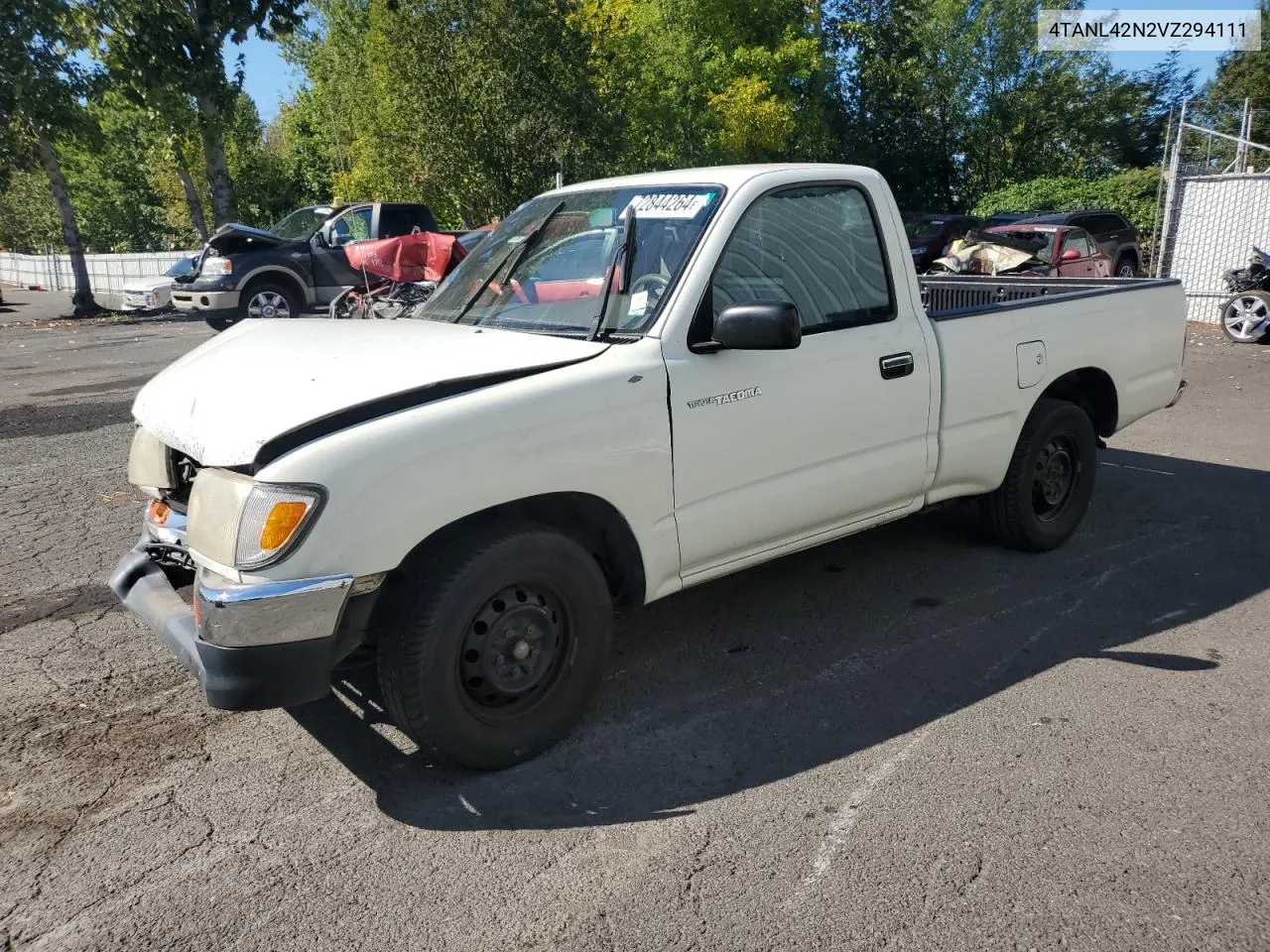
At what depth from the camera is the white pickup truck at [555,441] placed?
298 centimetres

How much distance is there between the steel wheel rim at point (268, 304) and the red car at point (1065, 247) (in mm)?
11683

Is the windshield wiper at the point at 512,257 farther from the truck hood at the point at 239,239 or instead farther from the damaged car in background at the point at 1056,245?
the truck hood at the point at 239,239

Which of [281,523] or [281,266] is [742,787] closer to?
[281,523]

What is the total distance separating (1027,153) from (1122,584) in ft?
117

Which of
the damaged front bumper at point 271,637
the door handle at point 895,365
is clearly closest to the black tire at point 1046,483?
the door handle at point 895,365

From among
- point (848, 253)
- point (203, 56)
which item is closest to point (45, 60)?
point (203, 56)

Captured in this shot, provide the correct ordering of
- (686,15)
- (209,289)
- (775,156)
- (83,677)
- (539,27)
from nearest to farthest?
(83,677) < (209,289) < (539,27) < (686,15) < (775,156)

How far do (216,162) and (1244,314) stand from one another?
20.8m

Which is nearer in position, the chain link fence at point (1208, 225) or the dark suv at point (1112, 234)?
the chain link fence at point (1208, 225)

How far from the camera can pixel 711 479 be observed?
3.80m

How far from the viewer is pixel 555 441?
335cm

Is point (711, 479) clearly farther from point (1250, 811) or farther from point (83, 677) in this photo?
point (83, 677)

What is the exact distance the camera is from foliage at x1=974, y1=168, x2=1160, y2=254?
2520 centimetres

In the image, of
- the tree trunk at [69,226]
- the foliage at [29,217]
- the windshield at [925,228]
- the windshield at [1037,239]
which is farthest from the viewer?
the foliage at [29,217]
